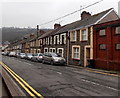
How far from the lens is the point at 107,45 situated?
16.2 m

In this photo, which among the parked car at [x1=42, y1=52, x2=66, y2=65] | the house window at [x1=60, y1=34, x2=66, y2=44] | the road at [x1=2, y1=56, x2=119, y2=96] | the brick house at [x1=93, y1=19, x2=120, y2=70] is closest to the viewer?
the road at [x1=2, y1=56, x2=119, y2=96]

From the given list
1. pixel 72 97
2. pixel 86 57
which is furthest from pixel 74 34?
pixel 72 97

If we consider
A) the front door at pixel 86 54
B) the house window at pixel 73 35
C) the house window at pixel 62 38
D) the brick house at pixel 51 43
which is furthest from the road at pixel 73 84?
the brick house at pixel 51 43

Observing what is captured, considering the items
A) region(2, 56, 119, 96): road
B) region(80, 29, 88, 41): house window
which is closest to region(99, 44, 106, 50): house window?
region(80, 29, 88, 41): house window

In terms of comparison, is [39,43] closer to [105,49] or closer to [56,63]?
[56,63]

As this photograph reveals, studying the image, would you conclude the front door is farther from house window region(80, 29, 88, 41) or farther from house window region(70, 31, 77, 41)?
house window region(70, 31, 77, 41)

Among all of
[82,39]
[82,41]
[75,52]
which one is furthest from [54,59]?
[82,39]

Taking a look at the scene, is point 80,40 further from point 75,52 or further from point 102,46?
point 102,46

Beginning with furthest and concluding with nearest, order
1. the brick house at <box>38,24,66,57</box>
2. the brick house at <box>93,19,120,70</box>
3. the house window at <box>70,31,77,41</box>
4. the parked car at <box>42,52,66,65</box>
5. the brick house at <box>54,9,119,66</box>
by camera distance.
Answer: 1. the brick house at <box>38,24,66,57</box>
2. the house window at <box>70,31,77,41</box>
3. the parked car at <box>42,52,66,65</box>
4. the brick house at <box>54,9,119,66</box>
5. the brick house at <box>93,19,120,70</box>

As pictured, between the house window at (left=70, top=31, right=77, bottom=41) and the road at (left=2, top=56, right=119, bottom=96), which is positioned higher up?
the house window at (left=70, top=31, right=77, bottom=41)

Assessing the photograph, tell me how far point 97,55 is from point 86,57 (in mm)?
2294

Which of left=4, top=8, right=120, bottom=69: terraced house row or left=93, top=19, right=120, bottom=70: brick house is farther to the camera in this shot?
left=4, top=8, right=120, bottom=69: terraced house row

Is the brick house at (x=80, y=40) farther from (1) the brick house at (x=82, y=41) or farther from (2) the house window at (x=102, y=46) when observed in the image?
(2) the house window at (x=102, y=46)

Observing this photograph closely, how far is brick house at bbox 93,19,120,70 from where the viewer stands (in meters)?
15.1
